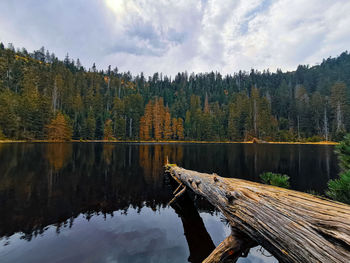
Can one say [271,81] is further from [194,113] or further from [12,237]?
[12,237]

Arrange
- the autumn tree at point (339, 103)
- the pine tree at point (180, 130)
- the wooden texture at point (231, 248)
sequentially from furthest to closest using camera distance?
the pine tree at point (180, 130) < the autumn tree at point (339, 103) < the wooden texture at point (231, 248)

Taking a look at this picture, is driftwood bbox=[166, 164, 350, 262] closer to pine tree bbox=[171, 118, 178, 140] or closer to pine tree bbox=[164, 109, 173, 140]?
pine tree bbox=[164, 109, 173, 140]

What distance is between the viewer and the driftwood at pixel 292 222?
4.84ft

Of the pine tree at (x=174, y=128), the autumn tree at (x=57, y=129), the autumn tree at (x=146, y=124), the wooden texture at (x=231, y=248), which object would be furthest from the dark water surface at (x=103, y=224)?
the pine tree at (x=174, y=128)

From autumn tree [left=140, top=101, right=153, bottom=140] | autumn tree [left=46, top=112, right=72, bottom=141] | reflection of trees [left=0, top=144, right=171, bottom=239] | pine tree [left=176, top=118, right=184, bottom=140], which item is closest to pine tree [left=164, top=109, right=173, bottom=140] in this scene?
pine tree [left=176, top=118, right=184, bottom=140]

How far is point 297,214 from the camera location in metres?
1.89

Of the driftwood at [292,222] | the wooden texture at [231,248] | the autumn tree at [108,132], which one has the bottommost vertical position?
the wooden texture at [231,248]

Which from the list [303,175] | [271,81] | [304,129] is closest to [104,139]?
[303,175]

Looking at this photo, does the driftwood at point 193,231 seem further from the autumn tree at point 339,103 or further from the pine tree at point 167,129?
the autumn tree at point 339,103

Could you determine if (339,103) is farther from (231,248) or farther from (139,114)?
(231,248)

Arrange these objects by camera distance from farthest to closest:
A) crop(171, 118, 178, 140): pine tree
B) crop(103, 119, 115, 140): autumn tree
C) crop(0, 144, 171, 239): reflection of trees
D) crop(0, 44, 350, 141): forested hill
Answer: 1. crop(171, 118, 178, 140): pine tree
2. crop(103, 119, 115, 140): autumn tree
3. crop(0, 44, 350, 141): forested hill
4. crop(0, 144, 171, 239): reflection of trees

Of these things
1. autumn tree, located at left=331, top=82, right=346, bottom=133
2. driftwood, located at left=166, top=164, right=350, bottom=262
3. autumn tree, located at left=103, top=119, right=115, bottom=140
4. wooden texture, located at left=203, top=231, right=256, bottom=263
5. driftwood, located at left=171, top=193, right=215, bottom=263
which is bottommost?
driftwood, located at left=171, top=193, right=215, bottom=263

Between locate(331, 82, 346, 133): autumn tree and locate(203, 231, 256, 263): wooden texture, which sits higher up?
locate(331, 82, 346, 133): autumn tree

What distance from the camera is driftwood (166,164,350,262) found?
147 cm
